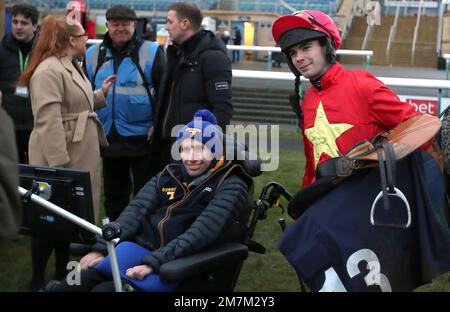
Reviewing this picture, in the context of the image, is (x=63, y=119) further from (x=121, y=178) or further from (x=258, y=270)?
(x=258, y=270)

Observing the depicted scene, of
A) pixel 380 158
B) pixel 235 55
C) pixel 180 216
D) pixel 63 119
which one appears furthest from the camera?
pixel 235 55

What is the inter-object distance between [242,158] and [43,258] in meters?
1.60

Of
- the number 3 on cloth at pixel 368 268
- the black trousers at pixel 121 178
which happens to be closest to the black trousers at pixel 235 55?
the black trousers at pixel 121 178

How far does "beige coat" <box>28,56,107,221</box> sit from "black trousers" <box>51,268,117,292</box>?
108cm

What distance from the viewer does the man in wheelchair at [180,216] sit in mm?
3289

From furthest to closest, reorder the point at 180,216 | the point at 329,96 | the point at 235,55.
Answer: the point at 235,55
the point at 180,216
the point at 329,96

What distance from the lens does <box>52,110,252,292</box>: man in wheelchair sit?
3289mm

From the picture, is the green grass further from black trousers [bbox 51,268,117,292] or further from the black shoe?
black trousers [bbox 51,268,117,292]

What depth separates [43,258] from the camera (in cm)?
442

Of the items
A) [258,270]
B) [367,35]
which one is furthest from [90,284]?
[367,35]

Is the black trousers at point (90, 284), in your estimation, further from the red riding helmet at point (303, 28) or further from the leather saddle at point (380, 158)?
the red riding helmet at point (303, 28)

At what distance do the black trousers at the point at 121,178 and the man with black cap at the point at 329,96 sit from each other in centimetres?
216
